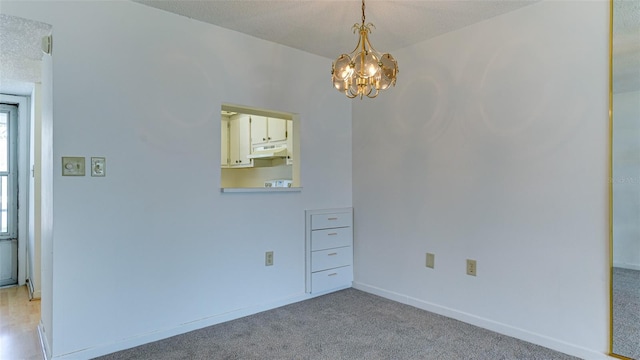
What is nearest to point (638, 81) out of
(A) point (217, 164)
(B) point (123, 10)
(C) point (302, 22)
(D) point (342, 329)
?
(C) point (302, 22)

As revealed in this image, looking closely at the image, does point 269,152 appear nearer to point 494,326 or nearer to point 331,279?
point 331,279

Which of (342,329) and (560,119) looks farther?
(342,329)

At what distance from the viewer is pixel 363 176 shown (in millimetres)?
3547

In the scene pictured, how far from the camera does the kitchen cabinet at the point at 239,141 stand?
14.9ft

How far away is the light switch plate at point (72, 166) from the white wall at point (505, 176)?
236cm

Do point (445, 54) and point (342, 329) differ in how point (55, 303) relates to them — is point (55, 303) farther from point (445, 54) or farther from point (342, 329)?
point (445, 54)

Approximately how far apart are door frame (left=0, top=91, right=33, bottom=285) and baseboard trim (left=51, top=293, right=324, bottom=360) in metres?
2.32

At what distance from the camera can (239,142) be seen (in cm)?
470

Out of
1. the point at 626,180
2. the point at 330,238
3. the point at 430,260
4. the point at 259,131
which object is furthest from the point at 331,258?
the point at 626,180

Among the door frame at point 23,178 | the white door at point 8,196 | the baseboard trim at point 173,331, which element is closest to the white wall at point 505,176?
the baseboard trim at point 173,331

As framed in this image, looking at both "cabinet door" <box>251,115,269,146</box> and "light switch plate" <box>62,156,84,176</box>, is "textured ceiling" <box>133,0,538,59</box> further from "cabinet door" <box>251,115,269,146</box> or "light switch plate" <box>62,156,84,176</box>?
"cabinet door" <box>251,115,269,146</box>

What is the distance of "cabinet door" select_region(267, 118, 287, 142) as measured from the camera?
4004mm

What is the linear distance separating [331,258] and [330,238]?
0.64 ft

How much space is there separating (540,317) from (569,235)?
0.58 meters
